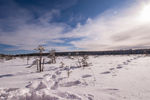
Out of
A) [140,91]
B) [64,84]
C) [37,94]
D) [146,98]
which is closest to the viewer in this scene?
[146,98]

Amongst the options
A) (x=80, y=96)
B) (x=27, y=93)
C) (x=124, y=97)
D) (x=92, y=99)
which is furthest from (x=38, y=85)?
(x=124, y=97)

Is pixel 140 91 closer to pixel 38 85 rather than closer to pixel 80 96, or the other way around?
pixel 80 96

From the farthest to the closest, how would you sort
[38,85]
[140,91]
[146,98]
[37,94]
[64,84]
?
1. [64,84]
2. [38,85]
3. [140,91]
4. [37,94]
5. [146,98]

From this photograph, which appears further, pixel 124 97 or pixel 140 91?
pixel 140 91

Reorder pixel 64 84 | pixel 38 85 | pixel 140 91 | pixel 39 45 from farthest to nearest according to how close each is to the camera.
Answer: pixel 39 45 → pixel 64 84 → pixel 38 85 → pixel 140 91

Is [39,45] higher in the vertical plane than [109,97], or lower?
higher

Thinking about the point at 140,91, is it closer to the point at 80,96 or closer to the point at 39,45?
the point at 80,96

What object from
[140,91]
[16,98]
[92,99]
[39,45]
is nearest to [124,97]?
[140,91]

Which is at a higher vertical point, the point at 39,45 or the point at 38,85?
the point at 39,45

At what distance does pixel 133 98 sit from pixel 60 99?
135cm

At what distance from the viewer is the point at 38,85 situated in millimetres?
2438

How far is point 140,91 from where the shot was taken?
202cm

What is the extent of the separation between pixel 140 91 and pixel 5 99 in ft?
8.91

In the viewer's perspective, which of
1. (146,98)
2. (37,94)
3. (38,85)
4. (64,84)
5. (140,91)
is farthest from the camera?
(64,84)
